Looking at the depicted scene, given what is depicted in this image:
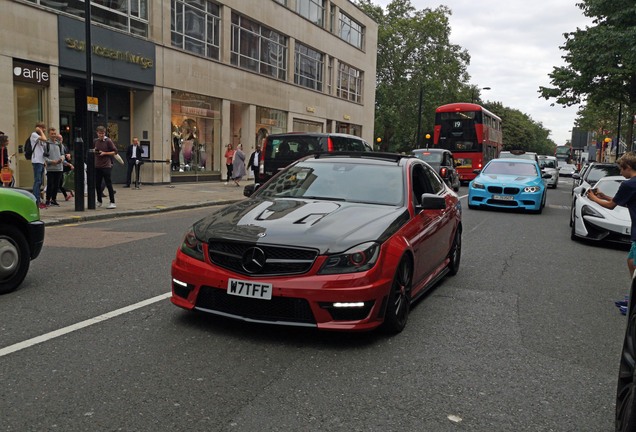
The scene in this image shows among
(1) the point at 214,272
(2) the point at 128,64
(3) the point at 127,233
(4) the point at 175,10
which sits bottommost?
(3) the point at 127,233

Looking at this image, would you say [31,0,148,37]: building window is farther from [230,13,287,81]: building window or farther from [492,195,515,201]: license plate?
[492,195,515,201]: license plate

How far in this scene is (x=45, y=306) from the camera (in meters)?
5.41

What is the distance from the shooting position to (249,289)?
433 centimetres

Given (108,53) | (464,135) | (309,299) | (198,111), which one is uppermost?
(108,53)

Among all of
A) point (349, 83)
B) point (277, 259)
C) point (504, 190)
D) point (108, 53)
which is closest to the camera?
point (277, 259)

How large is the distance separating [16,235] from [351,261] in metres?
3.68

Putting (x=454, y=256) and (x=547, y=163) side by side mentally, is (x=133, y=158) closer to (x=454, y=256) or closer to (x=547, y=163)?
(x=454, y=256)

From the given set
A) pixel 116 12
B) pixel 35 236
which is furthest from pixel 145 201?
pixel 35 236

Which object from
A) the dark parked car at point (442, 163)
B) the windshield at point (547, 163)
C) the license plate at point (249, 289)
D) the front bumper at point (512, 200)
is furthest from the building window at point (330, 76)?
the license plate at point (249, 289)

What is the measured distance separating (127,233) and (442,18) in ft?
192

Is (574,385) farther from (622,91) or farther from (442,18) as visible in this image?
(442,18)

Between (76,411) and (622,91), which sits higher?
(622,91)

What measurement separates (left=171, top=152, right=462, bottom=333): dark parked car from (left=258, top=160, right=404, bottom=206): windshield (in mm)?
32

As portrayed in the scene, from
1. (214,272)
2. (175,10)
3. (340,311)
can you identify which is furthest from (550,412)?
(175,10)
